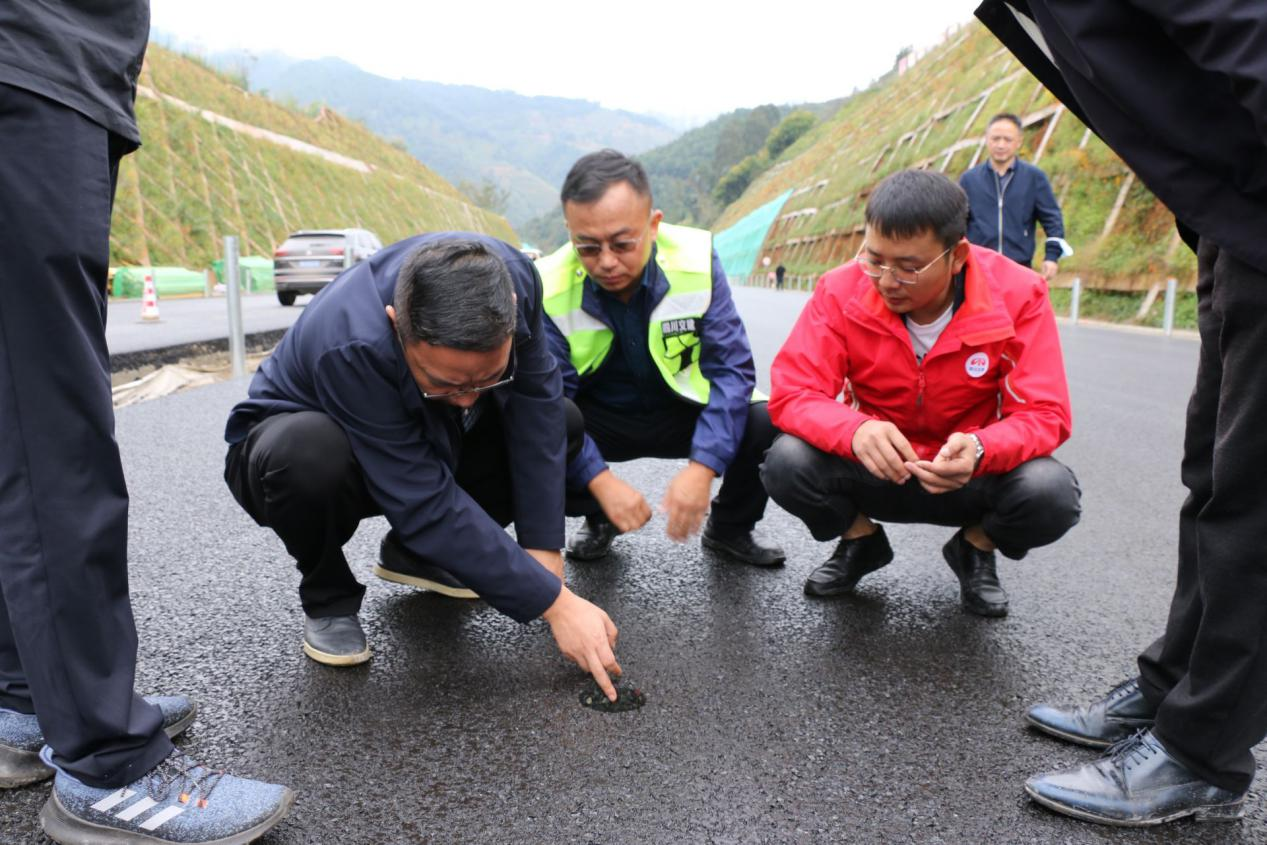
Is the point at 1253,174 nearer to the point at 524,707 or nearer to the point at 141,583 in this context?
the point at 524,707

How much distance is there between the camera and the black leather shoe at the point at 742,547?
3.04 metres

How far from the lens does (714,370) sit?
2992 millimetres

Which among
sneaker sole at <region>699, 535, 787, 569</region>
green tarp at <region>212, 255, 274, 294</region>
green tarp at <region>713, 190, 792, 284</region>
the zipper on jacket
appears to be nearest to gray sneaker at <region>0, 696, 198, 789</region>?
sneaker sole at <region>699, 535, 787, 569</region>

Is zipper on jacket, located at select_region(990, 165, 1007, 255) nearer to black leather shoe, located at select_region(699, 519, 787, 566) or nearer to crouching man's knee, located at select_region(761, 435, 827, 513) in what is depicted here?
black leather shoe, located at select_region(699, 519, 787, 566)

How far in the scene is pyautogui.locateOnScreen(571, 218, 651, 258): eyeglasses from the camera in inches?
107

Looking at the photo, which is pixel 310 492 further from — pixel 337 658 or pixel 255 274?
pixel 255 274

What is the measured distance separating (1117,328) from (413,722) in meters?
13.9

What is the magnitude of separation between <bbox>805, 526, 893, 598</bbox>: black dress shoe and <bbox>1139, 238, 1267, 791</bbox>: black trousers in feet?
3.76

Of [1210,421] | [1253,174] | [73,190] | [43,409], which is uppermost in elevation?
[1253,174]

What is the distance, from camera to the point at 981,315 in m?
2.52

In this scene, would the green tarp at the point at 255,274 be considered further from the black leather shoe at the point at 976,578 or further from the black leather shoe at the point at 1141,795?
the black leather shoe at the point at 1141,795

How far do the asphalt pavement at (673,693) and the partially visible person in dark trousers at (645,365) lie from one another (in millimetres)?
272

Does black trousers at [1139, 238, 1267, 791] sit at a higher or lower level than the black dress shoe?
higher

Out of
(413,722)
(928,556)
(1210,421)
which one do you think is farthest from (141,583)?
(1210,421)
